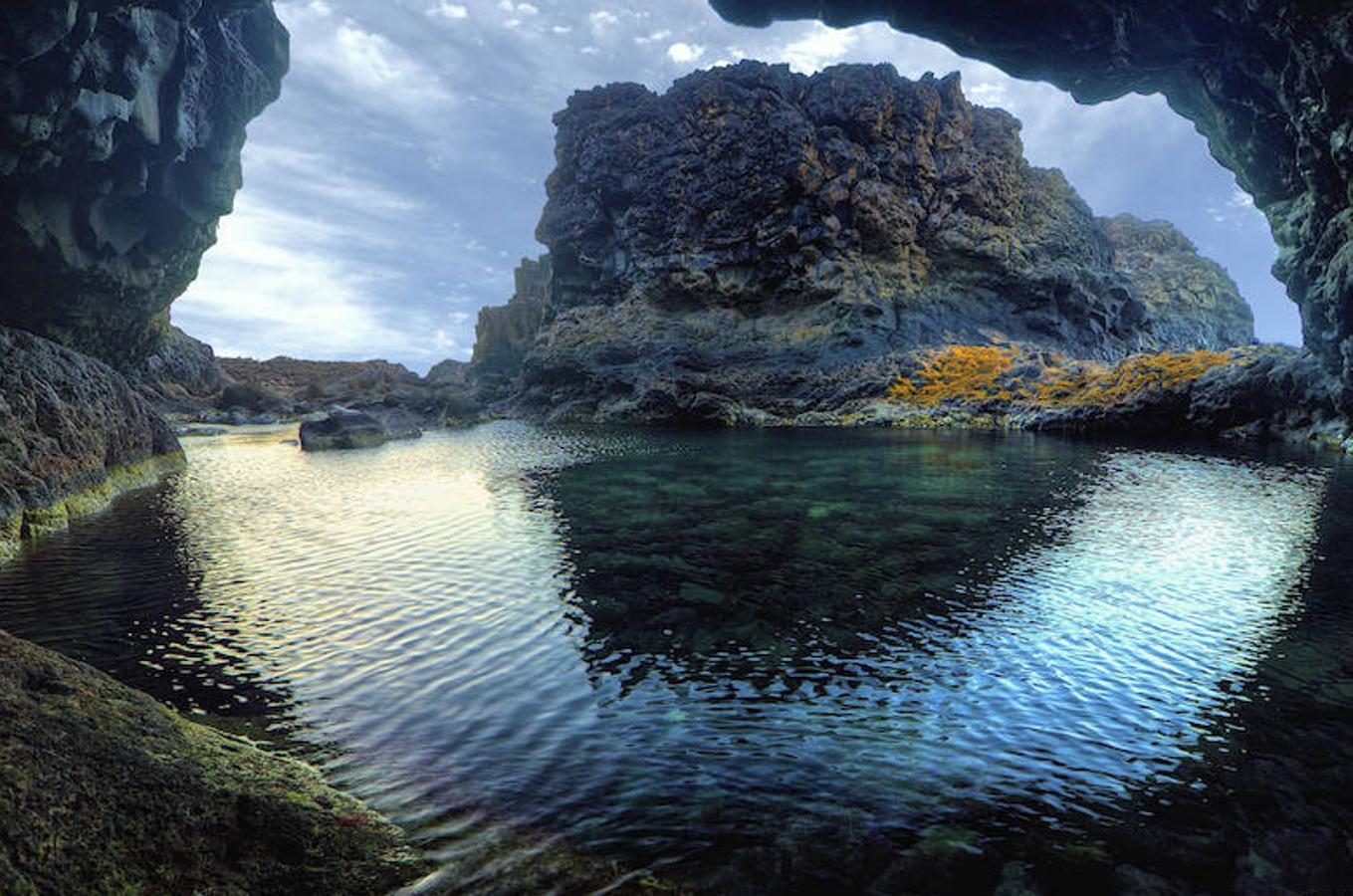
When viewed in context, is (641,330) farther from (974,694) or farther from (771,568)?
(974,694)

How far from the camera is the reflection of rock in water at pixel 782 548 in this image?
33.6ft

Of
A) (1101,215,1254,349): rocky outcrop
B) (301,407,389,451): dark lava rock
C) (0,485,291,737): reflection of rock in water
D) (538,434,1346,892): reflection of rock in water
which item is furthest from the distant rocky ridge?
(1101,215,1254,349): rocky outcrop

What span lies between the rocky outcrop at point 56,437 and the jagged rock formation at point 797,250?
45.2m

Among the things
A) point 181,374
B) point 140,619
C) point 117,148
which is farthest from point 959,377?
point 181,374

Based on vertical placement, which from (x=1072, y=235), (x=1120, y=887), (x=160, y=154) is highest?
(x=1072, y=235)

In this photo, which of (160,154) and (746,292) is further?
(746,292)

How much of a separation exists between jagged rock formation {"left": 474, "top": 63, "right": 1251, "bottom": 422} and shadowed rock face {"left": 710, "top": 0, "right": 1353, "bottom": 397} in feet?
101

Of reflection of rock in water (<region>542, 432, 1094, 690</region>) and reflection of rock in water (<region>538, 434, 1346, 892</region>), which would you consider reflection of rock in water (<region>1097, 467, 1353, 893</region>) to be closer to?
reflection of rock in water (<region>538, 434, 1346, 892</region>)

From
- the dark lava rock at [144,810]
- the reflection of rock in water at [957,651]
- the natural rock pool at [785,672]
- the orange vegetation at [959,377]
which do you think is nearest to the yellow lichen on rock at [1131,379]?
the orange vegetation at [959,377]

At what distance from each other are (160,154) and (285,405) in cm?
6592

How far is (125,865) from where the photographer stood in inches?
149

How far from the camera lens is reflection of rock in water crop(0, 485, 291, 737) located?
8.19 metres

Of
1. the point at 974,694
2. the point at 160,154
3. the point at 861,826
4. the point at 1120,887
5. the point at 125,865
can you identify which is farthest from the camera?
the point at 160,154

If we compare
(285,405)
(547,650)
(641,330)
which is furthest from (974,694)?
(285,405)
